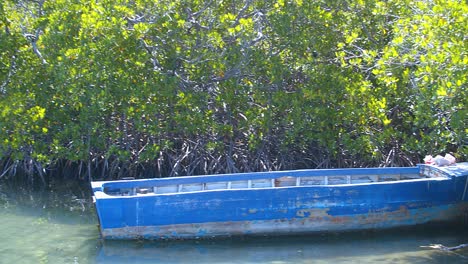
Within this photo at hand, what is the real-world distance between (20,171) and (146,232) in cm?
455

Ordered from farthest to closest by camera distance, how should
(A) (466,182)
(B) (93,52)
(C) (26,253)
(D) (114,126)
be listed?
(D) (114,126)
(B) (93,52)
(A) (466,182)
(C) (26,253)

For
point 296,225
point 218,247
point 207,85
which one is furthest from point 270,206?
point 207,85

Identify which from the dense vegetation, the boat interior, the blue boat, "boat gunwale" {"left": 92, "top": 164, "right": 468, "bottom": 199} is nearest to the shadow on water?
the blue boat

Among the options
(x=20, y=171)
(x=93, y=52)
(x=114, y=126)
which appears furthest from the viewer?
(x=20, y=171)

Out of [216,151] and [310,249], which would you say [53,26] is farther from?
[310,249]

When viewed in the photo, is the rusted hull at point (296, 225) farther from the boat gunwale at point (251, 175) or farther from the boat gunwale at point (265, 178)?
the boat gunwale at point (251, 175)

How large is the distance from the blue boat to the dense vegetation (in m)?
0.90

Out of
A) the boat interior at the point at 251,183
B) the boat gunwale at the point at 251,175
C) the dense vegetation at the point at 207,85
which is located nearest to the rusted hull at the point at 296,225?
the boat interior at the point at 251,183

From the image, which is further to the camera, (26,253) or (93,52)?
(93,52)

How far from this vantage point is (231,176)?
30.3ft

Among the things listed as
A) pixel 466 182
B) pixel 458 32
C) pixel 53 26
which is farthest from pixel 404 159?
pixel 53 26

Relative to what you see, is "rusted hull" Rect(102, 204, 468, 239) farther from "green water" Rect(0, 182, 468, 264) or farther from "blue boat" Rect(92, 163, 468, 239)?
"green water" Rect(0, 182, 468, 264)

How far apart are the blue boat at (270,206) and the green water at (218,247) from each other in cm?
14

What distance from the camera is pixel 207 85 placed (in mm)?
10547
